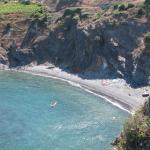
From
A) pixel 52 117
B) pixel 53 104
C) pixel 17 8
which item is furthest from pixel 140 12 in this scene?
pixel 17 8

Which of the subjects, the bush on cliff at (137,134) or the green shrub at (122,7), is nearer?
the bush on cliff at (137,134)

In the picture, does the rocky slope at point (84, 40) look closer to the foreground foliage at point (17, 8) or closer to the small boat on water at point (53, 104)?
the foreground foliage at point (17, 8)

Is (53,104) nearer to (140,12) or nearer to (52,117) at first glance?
(52,117)

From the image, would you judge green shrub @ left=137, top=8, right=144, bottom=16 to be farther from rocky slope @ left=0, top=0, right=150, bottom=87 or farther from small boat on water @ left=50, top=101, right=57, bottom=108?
small boat on water @ left=50, top=101, right=57, bottom=108

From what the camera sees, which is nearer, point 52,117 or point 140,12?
point 52,117

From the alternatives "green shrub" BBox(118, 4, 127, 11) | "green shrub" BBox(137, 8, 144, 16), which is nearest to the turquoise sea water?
"green shrub" BBox(137, 8, 144, 16)

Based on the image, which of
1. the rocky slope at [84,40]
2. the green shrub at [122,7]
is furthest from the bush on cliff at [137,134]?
the green shrub at [122,7]
